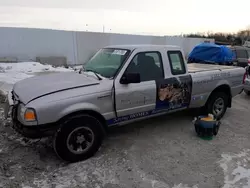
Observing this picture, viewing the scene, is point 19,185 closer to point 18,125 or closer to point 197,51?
point 18,125

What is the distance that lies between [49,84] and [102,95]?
86cm

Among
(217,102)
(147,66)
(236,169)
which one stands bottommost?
(236,169)

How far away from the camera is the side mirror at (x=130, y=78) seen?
3967 millimetres

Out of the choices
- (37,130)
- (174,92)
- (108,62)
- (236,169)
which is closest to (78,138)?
(37,130)

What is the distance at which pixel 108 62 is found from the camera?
14.9ft

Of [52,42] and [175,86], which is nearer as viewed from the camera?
[175,86]

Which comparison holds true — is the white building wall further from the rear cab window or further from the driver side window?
→ the driver side window

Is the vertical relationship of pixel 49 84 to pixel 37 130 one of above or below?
above

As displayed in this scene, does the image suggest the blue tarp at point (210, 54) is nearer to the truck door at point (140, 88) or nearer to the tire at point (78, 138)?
the truck door at point (140, 88)

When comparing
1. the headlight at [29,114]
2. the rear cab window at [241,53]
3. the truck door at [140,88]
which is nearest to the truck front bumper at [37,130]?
the headlight at [29,114]

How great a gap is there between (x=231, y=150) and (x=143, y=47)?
7.94 ft

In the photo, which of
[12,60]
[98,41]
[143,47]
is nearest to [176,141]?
[143,47]

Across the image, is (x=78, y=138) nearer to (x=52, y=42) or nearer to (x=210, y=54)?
(x=210, y=54)

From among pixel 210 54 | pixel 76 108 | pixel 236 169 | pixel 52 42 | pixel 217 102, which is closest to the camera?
pixel 76 108
